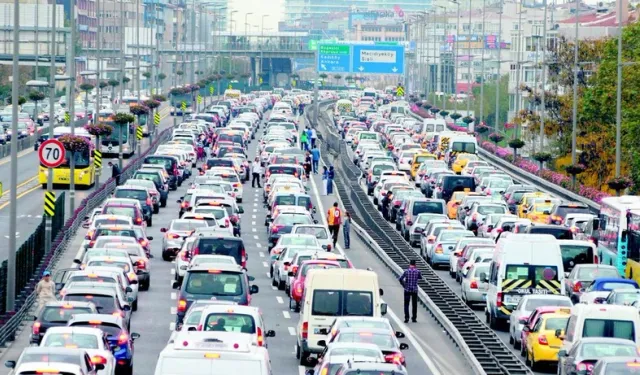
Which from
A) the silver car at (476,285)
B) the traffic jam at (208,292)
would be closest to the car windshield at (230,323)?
the traffic jam at (208,292)

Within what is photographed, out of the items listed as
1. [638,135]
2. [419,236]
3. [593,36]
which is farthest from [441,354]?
[593,36]

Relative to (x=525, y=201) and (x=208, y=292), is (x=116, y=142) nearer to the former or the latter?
(x=525, y=201)

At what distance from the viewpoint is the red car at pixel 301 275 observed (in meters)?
42.8

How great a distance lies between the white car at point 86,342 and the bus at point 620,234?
749 inches

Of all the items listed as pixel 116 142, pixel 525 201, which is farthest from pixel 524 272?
pixel 116 142

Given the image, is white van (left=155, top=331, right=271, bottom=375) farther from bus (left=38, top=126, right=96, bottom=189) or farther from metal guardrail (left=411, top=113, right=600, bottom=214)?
bus (left=38, top=126, right=96, bottom=189)

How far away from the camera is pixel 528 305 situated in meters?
37.4

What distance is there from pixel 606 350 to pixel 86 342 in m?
8.27

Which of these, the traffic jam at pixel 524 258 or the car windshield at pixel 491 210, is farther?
the car windshield at pixel 491 210

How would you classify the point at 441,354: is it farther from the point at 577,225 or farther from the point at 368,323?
the point at 577,225

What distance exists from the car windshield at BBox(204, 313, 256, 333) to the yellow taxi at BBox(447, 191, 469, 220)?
3697 centimetres

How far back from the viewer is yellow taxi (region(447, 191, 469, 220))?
68000 mm

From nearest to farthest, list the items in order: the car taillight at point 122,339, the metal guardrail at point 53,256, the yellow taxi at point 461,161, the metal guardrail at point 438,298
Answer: the car taillight at point 122,339
the metal guardrail at point 438,298
the metal guardrail at point 53,256
the yellow taxi at point 461,161

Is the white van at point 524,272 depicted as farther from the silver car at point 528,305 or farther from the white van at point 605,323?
the white van at point 605,323
